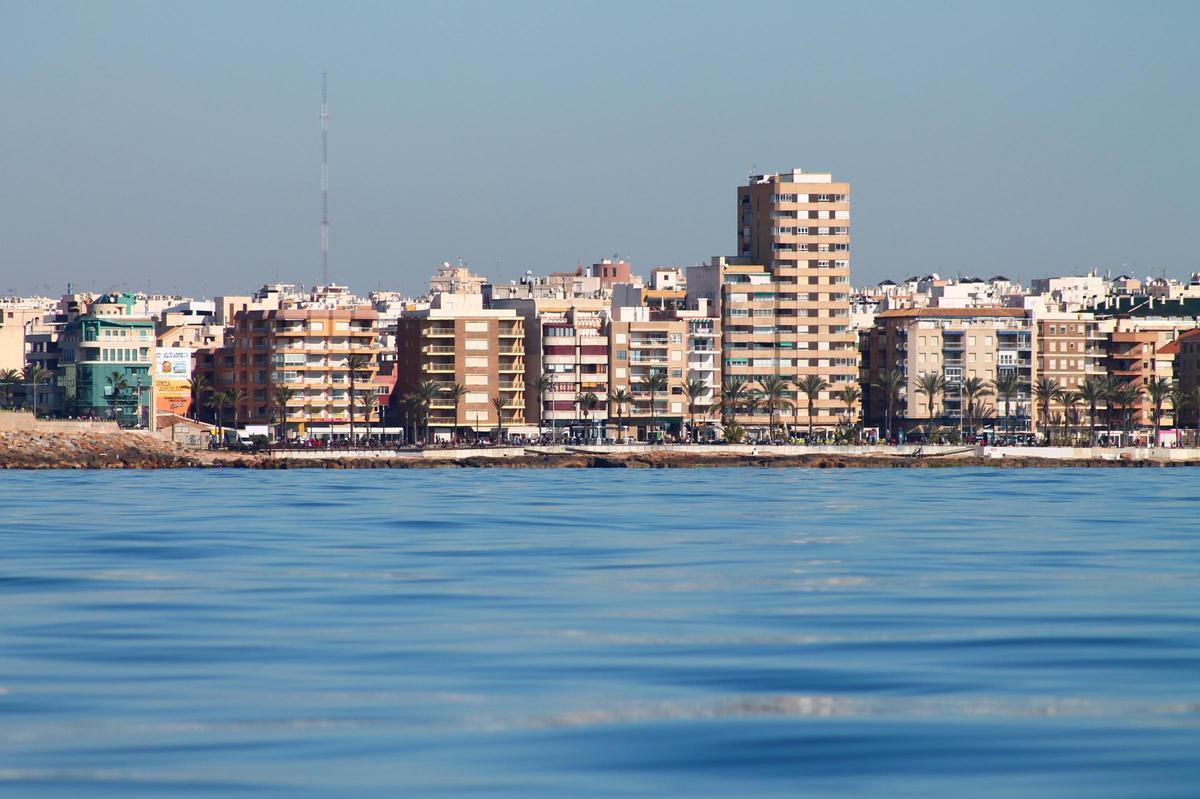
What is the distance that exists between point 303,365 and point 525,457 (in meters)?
28.6

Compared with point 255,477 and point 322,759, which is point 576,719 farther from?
point 255,477

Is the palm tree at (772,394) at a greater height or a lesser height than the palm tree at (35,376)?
lesser

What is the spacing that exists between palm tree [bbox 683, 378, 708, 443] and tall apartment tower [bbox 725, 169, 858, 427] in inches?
221

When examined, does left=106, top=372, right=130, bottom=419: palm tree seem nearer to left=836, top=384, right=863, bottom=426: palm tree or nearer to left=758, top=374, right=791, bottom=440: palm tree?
left=758, top=374, right=791, bottom=440: palm tree

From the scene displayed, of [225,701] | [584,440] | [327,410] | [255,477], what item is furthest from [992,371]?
[225,701]

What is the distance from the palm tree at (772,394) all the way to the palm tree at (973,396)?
14.4m

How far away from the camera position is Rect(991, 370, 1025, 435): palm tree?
528 ft

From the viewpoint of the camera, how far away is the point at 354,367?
499 ft

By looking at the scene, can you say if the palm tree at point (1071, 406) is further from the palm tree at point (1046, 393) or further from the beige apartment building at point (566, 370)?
the beige apartment building at point (566, 370)

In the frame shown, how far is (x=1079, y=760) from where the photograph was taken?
16.8 m

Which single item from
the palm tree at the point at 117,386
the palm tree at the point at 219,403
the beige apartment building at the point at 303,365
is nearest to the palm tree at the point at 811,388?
the beige apartment building at the point at 303,365

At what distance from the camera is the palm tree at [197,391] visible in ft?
516

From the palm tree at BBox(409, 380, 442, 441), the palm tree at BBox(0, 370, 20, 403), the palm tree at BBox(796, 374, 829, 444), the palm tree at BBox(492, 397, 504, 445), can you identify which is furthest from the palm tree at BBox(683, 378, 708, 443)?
the palm tree at BBox(0, 370, 20, 403)

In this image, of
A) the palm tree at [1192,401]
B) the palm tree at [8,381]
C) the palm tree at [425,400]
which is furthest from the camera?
the palm tree at [1192,401]
